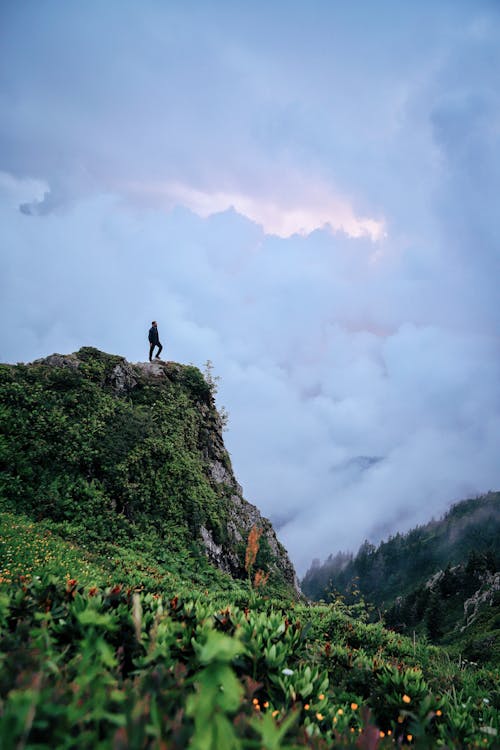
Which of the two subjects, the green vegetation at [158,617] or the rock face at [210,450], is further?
the rock face at [210,450]

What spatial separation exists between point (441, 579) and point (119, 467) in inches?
4244

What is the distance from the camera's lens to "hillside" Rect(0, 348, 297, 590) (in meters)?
11.2

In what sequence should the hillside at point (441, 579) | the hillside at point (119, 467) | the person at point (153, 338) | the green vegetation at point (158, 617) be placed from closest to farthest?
the green vegetation at point (158, 617) < the hillside at point (119, 467) < the person at point (153, 338) < the hillside at point (441, 579)

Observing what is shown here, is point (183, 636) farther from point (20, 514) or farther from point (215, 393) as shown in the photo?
point (215, 393)

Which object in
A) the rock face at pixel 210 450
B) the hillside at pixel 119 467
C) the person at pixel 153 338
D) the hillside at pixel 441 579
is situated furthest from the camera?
the hillside at pixel 441 579

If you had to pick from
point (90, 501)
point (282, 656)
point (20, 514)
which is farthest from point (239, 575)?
point (282, 656)

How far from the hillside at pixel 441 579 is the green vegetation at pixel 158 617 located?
13.4m

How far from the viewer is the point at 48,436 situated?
40.3ft

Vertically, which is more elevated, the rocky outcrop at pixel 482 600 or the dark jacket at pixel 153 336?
the dark jacket at pixel 153 336

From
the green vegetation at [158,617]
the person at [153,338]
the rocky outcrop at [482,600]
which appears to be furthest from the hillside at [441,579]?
the person at [153,338]

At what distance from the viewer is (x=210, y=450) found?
1811cm

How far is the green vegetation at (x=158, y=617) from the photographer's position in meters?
1.60

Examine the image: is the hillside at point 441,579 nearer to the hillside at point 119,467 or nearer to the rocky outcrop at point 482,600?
the rocky outcrop at point 482,600

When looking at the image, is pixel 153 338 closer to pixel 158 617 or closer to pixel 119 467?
pixel 119 467
